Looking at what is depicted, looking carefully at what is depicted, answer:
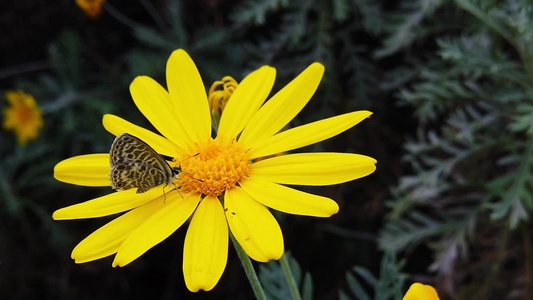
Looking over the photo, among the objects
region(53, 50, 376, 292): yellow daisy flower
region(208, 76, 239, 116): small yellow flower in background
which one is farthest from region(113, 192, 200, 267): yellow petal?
region(208, 76, 239, 116): small yellow flower in background

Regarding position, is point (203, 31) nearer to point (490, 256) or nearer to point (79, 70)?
point (79, 70)

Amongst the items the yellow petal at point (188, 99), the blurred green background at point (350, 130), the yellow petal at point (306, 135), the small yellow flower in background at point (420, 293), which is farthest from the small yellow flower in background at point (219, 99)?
the blurred green background at point (350, 130)

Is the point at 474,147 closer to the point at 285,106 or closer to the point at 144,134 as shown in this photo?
the point at 285,106

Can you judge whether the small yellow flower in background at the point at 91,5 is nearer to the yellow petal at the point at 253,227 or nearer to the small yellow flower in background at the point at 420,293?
the yellow petal at the point at 253,227

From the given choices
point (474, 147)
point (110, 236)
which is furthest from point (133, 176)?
point (474, 147)

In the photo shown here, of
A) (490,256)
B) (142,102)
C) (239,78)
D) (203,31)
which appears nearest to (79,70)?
(203,31)

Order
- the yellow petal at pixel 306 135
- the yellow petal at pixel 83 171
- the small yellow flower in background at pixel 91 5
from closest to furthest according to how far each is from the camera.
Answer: the yellow petal at pixel 306 135
the yellow petal at pixel 83 171
the small yellow flower in background at pixel 91 5

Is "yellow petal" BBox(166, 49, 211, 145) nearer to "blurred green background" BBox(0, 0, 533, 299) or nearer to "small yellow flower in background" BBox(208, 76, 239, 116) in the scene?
"small yellow flower in background" BBox(208, 76, 239, 116)
